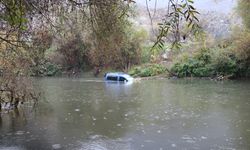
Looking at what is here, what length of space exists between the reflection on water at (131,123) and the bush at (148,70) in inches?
544

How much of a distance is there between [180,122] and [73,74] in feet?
84.4

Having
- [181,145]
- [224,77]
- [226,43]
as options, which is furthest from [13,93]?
[226,43]

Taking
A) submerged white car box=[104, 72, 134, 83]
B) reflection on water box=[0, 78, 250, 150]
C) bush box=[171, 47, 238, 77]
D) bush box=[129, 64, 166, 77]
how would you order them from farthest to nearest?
bush box=[129, 64, 166, 77], submerged white car box=[104, 72, 134, 83], bush box=[171, 47, 238, 77], reflection on water box=[0, 78, 250, 150]

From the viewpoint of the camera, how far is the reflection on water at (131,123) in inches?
384

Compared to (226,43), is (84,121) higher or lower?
lower

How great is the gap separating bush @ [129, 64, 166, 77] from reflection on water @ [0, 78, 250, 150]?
1383 cm

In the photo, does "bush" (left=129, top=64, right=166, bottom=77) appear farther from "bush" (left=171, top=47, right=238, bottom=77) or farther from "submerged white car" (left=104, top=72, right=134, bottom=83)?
"submerged white car" (left=104, top=72, right=134, bottom=83)

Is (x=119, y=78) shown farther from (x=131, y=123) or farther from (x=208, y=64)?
(x=131, y=123)

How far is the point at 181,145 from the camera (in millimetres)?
9477

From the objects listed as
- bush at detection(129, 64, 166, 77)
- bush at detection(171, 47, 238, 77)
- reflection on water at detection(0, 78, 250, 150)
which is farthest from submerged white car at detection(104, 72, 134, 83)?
reflection on water at detection(0, 78, 250, 150)

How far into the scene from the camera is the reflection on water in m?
9.75

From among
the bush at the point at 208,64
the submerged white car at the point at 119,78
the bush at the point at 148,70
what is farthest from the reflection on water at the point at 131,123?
the bush at the point at 148,70

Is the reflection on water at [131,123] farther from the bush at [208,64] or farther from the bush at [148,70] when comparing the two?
the bush at [148,70]

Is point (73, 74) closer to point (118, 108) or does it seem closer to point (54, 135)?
point (118, 108)
